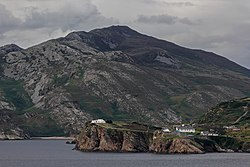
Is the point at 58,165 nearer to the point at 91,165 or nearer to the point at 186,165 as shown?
the point at 91,165

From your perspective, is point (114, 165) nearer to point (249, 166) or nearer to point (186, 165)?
point (186, 165)

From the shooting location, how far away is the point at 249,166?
18375cm

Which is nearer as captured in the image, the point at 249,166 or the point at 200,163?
the point at 249,166

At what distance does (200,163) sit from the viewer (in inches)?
7741

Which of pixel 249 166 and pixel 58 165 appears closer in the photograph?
pixel 249 166

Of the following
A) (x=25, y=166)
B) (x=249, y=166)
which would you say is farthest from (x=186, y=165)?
(x=25, y=166)

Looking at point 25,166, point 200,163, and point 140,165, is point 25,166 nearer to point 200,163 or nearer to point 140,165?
point 140,165

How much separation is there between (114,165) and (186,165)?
22.2 meters

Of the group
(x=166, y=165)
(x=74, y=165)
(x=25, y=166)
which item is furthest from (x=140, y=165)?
(x=25, y=166)

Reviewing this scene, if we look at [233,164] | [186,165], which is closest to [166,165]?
[186,165]

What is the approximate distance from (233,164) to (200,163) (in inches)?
398

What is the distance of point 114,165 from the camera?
195m

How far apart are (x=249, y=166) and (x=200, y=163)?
18.0 m

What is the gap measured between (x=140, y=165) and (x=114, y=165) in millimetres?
8321
